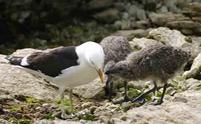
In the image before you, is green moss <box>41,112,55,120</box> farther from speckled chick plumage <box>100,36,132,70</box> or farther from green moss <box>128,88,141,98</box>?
green moss <box>128,88,141,98</box>

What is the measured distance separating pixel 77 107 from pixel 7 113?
103 cm

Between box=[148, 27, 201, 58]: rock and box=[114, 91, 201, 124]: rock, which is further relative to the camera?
box=[148, 27, 201, 58]: rock

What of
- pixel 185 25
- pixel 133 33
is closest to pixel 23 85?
pixel 185 25

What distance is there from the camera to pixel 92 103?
9656 mm

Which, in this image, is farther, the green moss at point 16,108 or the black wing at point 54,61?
the green moss at point 16,108

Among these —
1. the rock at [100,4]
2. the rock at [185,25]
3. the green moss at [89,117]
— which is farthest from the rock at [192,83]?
the rock at [100,4]

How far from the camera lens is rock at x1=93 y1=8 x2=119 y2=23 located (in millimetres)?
18484

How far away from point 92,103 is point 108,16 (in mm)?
9094

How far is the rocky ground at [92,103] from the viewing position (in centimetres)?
813

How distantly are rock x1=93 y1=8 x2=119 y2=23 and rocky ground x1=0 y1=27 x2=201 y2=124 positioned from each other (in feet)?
20.4

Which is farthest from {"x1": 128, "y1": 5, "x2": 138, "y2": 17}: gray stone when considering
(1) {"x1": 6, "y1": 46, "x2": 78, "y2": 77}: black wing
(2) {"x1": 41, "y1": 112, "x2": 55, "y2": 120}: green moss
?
(2) {"x1": 41, "y1": 112, "x2": 55, "y2": 120}: green moss

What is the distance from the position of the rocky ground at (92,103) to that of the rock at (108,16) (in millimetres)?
6226

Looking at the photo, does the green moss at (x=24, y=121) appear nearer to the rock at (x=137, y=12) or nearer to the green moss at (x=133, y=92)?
the green moss at (x=133, y=92)

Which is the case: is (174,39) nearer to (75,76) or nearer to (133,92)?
(133,92)
